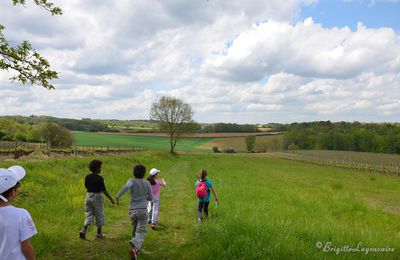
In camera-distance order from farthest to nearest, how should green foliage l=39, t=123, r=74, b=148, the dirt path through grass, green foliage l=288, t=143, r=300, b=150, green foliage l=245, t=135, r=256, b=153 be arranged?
green foliage l=288, t=143, r=300, b=150
green foliage l=245, t=135, r=256, b=153
green foliage l=39, t=123, r=74, b=148
the dirt path through grass

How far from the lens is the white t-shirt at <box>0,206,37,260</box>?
3.41 meters

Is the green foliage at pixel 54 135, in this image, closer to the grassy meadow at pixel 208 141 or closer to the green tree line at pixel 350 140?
the grassy meadow at pixel 208 141

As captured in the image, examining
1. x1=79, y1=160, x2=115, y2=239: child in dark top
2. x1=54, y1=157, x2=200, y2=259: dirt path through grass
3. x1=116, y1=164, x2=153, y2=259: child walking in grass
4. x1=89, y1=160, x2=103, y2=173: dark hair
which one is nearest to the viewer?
x1=54, y1=157, x2=200, y2=259: dirt path through grass

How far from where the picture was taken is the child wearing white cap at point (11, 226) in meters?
3.41

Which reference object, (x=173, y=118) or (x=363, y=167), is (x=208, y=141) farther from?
(x=363, y=167)

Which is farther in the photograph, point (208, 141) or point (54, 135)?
point (208, 141)

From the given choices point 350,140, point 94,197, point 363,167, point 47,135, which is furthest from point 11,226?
point 350,140

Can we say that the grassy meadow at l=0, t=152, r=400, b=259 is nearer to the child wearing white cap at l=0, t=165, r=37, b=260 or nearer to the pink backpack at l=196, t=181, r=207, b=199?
the pink backpack at l=196, t=181, r=207, b=199

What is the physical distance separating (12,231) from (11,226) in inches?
2.5

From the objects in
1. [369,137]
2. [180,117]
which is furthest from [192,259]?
[369,137]

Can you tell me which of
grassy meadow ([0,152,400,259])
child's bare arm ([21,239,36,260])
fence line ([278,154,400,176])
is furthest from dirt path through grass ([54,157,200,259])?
fence line ([278,154,400,176])

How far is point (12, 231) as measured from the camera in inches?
135

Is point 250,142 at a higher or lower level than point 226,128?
lower

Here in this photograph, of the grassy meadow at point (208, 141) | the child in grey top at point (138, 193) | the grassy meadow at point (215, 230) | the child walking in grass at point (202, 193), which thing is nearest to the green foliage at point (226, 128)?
the grassy meadow at point (208, 141)
